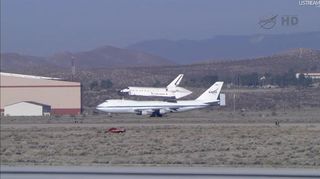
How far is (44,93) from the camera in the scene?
279 feet

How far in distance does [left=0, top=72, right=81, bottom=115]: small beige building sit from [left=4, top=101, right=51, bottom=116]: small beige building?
58.9 inches

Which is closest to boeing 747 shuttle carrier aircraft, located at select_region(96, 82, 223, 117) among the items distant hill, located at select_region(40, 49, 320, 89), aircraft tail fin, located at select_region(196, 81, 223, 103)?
aircraft tail fin, located at select_region(196, 81, 223, 103)

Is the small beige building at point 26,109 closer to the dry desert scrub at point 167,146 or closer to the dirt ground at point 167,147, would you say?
the dirt ground at point 167,147

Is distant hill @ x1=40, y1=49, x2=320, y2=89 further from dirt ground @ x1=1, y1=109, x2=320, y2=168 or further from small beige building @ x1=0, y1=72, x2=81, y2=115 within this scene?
dirt ground @ x1=1, y1=109, x2=320, y2=168

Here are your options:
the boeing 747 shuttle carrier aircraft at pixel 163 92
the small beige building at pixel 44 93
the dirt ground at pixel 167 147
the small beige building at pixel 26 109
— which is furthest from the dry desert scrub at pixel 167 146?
the boeing 747 shuttle carrier aircraft at pixel 163 92

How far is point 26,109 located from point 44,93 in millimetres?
4438

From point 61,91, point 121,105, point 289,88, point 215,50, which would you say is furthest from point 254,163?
point 215,50

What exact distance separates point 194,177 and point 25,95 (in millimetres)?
70251

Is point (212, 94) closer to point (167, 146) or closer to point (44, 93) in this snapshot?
point (44, 93)

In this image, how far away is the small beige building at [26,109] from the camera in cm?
8125

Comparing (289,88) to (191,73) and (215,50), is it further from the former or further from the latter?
(215,50)

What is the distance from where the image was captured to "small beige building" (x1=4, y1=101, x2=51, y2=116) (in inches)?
3199

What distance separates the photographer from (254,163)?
27.4 metres

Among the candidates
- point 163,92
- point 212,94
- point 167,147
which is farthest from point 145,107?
point 167,147
